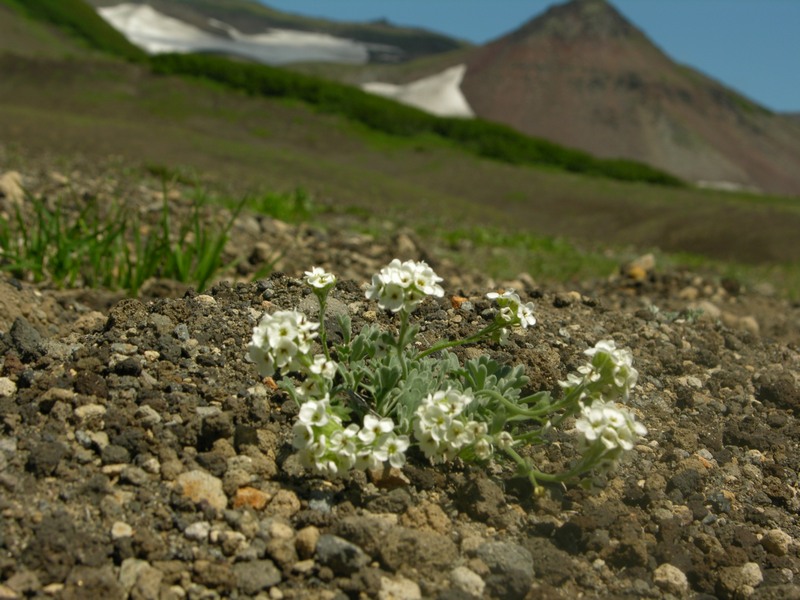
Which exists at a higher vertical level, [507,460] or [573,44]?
[573,44]

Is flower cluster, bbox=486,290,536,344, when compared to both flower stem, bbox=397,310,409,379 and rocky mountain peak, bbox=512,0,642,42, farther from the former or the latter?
rocky mountain peak, bbox=512,0,642,42

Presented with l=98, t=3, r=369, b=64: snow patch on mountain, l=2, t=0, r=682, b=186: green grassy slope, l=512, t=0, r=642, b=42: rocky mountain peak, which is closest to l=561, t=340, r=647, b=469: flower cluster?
l=2, t=0, r=682, b=186: green grassy slope

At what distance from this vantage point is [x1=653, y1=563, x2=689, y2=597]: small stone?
2203 millimetres

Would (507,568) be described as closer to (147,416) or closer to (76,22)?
(147,416)

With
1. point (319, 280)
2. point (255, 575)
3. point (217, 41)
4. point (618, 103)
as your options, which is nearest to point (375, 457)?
point (255, 575)

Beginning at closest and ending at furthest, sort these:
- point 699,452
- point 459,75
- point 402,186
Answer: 1. point 699,452
2. point 402,186
3. point 459,75

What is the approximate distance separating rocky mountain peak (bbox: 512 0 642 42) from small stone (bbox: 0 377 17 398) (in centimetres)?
3987

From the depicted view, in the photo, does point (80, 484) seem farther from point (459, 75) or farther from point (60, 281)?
point (459, 75)

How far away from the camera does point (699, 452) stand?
2.81 meters

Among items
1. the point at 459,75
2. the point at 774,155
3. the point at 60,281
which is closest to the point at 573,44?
the point at 459,75

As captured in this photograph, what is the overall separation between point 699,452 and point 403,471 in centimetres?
109

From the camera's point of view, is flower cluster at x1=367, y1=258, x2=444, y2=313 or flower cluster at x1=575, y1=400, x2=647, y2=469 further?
flower cluster at x1=367, y1=258, x2=444, y2=313

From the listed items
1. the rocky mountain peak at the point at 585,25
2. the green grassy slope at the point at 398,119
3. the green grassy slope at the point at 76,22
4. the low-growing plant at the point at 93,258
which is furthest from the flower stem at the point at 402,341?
the green grassy slope at the point at 76,22

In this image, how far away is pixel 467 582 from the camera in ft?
6.67
